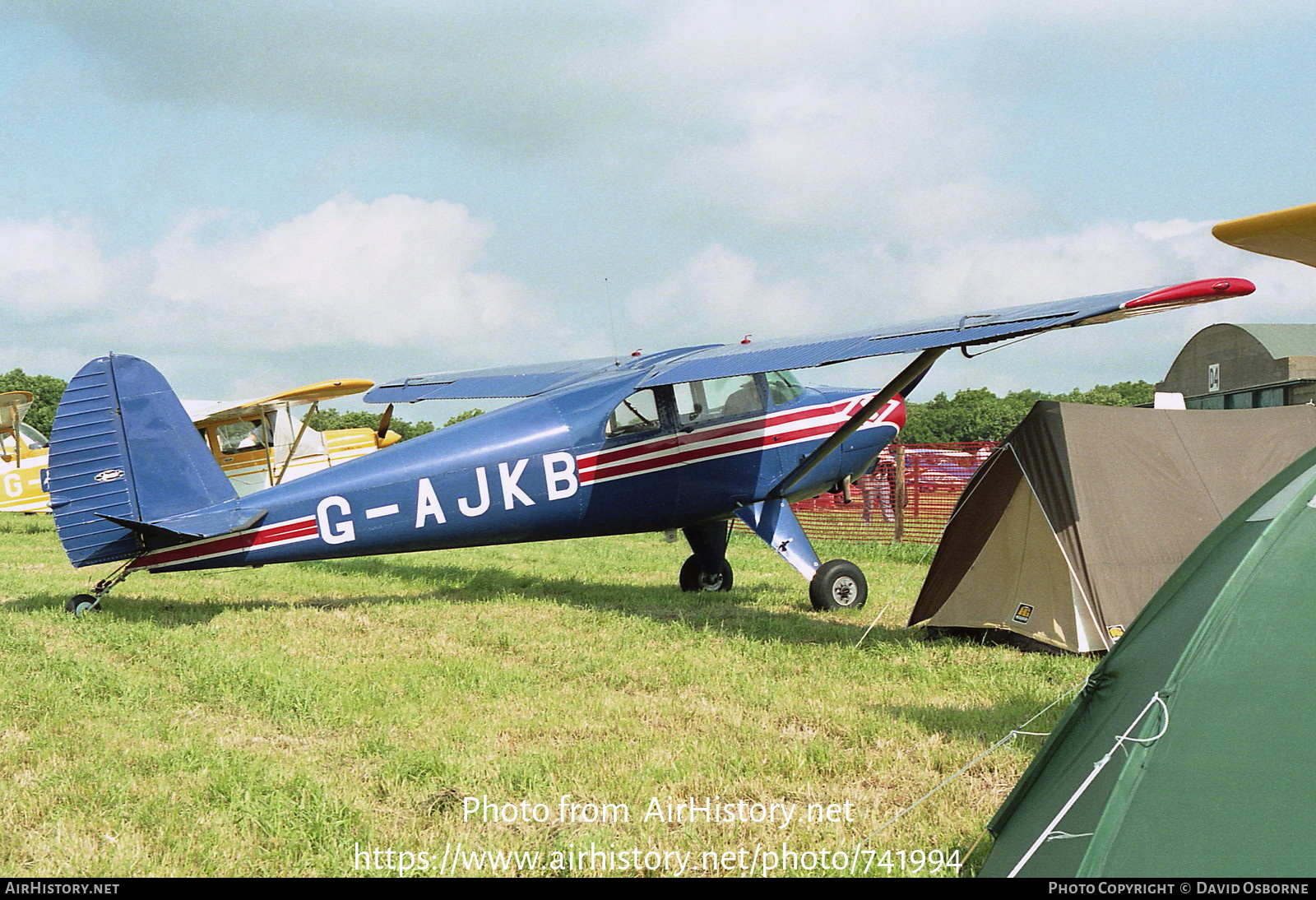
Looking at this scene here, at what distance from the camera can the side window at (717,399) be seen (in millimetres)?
9812

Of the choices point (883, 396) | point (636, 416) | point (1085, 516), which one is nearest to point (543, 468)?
point (636, 416)

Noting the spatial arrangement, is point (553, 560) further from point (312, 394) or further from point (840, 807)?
point (840, 807)

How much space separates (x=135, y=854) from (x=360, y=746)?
4.49 ft

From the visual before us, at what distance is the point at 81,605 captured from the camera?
28.5 feet

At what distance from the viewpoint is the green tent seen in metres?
2.86

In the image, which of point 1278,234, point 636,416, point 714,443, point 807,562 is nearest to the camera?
point 1278,234

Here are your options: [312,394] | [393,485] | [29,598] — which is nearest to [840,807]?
[393,485]

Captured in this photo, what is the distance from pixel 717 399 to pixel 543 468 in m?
1.97

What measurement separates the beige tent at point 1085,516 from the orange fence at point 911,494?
8618mm

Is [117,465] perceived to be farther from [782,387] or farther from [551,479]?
[782,387]

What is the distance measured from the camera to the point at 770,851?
364cm

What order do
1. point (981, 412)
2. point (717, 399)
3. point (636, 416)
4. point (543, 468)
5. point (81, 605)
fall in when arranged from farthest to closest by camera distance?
point (981, 412) → point (717, 399) → point (636, 416) → point (543, 468) → point (81, 605)

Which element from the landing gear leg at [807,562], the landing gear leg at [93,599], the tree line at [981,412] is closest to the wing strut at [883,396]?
the landing gear leg at [807,562]

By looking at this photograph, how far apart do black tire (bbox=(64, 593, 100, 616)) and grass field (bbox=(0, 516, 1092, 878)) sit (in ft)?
0.47
